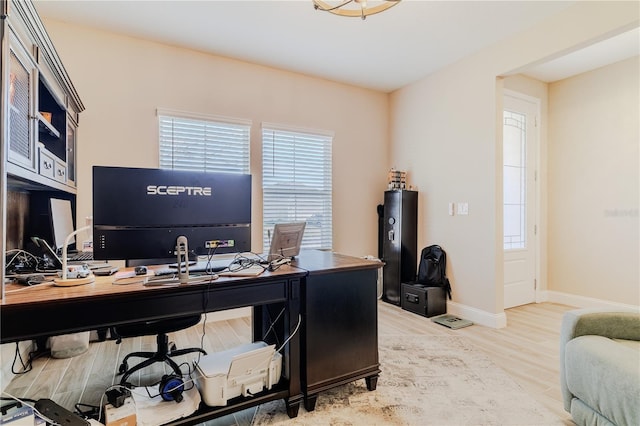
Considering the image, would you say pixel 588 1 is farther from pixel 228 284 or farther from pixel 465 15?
pixel 228 284

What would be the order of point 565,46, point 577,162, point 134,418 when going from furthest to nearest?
point 577,162 → point 565,46 → point 134,418

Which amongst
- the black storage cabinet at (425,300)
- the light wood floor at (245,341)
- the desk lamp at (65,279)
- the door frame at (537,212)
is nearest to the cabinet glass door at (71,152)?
the light wood floor at (245,341)

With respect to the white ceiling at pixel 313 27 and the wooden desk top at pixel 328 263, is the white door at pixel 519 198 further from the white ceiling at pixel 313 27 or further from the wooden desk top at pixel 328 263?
the wooden desk top at pixel 328 263

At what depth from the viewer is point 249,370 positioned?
175 centimetres

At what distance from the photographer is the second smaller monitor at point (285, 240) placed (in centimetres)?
203

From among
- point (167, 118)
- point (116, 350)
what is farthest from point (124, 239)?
point (167, 118)

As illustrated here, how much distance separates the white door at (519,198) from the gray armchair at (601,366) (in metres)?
2.22

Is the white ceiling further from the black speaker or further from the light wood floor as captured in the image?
the light wood floor

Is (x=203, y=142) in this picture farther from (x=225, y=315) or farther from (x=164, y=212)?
(x=164, y=212)

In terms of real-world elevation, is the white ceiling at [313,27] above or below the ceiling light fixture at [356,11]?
above

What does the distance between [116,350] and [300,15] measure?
132 inches

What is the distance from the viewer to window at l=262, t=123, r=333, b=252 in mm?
3852

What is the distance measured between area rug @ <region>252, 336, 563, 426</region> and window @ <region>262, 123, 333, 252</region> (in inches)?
76.8

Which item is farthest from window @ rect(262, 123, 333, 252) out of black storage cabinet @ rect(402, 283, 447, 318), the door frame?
the door frame
